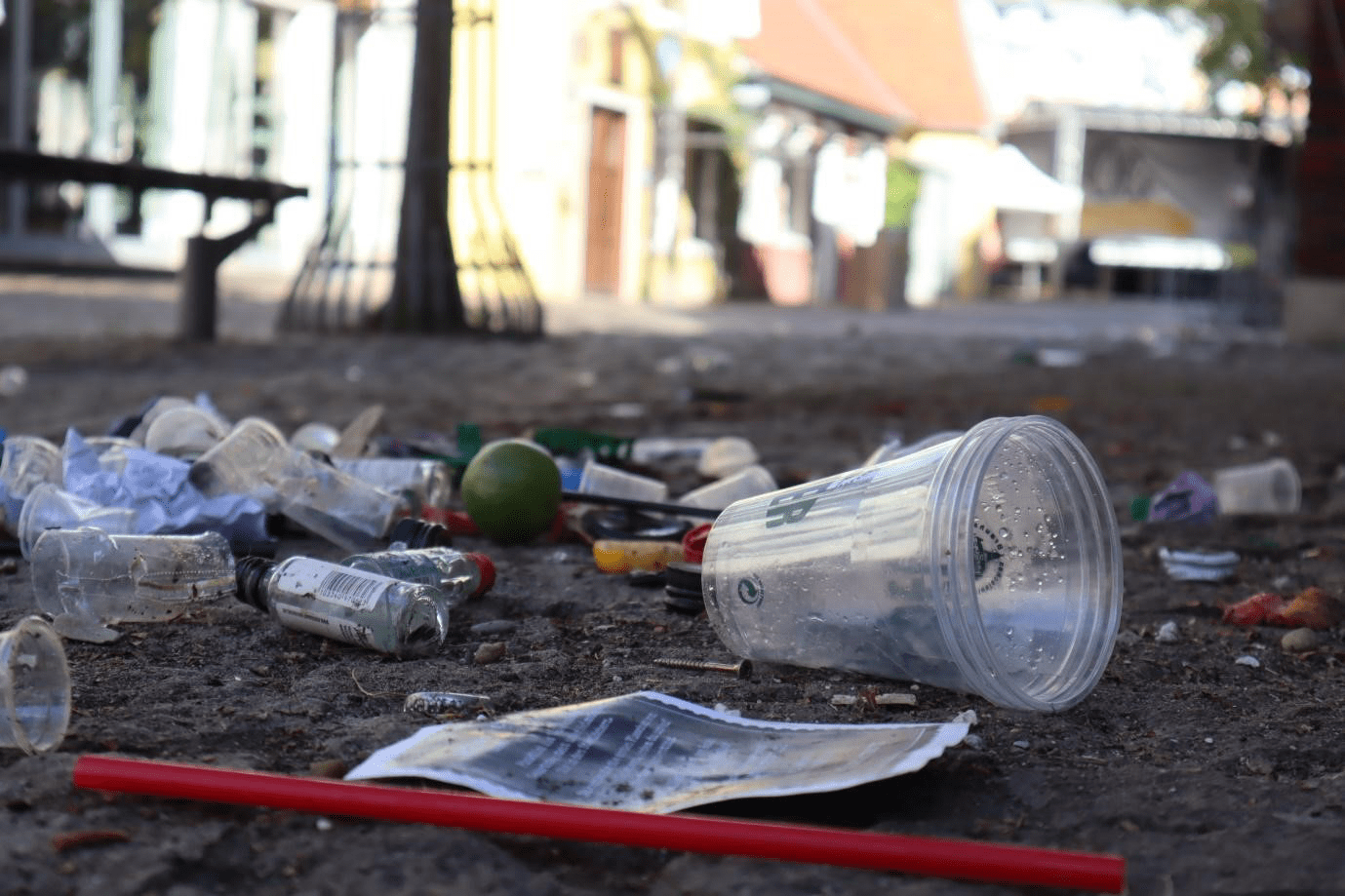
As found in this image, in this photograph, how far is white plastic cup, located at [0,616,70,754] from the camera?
1480 millimetres

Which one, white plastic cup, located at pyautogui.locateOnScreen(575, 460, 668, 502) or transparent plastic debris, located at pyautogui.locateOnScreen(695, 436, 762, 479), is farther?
transparent plastic debris, located at pyautogui.locateOnScreen(695, 436, 762, 479)

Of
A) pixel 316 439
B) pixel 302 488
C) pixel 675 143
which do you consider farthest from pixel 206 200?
pixel 675 143

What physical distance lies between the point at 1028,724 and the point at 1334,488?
2.37m

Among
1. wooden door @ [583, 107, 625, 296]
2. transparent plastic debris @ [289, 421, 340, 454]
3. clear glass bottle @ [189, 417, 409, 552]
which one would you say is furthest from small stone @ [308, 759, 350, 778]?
wooden door @ [583, 107, 625, 296]

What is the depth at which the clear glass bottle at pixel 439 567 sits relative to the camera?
2166 millimetres

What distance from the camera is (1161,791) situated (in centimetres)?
153

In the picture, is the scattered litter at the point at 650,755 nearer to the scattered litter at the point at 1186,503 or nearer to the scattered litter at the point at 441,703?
the scattered litter at the point at 441,703

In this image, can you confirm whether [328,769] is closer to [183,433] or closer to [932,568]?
[932,568]

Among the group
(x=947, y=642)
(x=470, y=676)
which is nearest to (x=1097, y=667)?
(x=947, y=642)

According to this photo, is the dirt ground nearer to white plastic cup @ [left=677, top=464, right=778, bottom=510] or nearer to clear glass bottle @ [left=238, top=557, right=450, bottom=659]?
clear glass bottle @ [left=238, top=557, right=450, bottom=659]

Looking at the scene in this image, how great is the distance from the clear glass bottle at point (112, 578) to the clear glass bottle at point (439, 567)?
244 millimetres

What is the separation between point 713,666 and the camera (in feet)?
6.42

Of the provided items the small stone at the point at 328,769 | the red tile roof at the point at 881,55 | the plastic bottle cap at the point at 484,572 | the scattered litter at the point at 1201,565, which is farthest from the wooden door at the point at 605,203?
the small stone at the point at 328,769

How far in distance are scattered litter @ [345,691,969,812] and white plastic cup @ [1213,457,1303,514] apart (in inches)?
80.8
